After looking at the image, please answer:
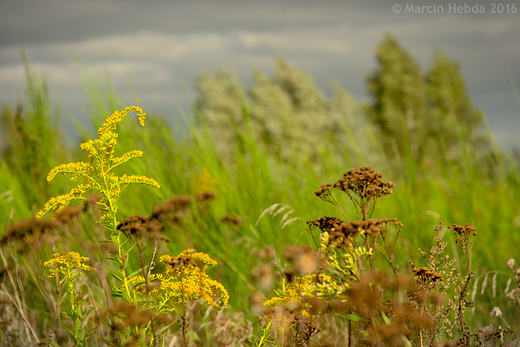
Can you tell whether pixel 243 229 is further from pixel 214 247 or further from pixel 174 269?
pixel 174 269

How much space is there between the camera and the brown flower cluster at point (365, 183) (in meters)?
1.98

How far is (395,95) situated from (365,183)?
34954 millimetres

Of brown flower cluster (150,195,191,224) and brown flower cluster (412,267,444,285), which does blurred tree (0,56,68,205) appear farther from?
brown flower cluster (412,267,444,285)

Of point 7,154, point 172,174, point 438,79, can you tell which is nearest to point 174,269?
point 172,174

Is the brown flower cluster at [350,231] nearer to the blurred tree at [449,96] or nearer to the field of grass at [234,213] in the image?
the field of grass at [234,213]

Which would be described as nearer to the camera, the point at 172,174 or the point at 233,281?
the point at 233,281

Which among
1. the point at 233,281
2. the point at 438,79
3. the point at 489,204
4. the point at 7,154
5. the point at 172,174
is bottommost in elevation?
the point at 233,281

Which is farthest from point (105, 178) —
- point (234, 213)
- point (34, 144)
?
point (34, 144)

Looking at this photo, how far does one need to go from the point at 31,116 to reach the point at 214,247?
346 centimetres

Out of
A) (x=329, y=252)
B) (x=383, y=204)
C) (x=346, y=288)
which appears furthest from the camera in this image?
(x=383, y=204)

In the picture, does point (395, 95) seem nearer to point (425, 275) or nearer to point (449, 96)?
point (449, 96)

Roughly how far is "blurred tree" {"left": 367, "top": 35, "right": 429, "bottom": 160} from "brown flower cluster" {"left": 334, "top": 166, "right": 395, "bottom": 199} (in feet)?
106

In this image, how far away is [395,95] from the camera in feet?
114

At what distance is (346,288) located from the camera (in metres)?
1.69
